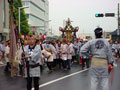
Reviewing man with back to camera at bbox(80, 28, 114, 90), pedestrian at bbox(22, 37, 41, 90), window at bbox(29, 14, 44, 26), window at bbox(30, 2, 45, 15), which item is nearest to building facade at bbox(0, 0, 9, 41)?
pedestrian at bbox(22, 37, 41, 90)

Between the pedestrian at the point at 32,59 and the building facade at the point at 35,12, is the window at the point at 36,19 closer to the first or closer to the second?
the building facade at the point at 35,12

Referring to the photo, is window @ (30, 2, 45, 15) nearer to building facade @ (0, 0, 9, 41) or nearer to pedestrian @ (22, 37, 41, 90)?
building facade @ (0, 0, 9, 41)

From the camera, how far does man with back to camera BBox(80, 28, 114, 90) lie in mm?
5258

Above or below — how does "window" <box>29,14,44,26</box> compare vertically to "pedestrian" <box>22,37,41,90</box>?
above

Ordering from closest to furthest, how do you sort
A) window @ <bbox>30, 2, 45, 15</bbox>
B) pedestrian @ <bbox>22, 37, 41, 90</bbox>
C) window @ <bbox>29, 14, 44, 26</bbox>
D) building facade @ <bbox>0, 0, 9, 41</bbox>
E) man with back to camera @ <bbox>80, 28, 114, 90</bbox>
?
man with back to camera @ <bbox>80, 28, 114, 90</bbox> < pedestrian @ <bbox>22, 37, 41, 90</bbox> < building facade @ <bbox>0, 0, 9, 41</bbox> < window @ <bbox>29, 14, 44, 26</bbox> < window @ <bbox>30, 2, 45, 15</bbox>

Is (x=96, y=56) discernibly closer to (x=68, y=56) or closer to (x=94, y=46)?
(x=94, y=46)

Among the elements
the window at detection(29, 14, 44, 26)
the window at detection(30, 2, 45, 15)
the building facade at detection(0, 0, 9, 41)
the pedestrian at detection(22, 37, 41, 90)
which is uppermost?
the window at detection(30, 2, 45, 15)

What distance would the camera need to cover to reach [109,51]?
5.34 meters

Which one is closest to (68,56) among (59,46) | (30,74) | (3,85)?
(59,46)

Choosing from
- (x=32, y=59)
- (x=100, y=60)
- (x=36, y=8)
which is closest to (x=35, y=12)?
(x=36, y=8)

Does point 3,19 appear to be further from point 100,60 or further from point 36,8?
point 36,8

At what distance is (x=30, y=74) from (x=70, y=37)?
20189mm

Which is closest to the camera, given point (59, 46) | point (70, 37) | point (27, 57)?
point (27, 57)

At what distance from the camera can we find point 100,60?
533cm
